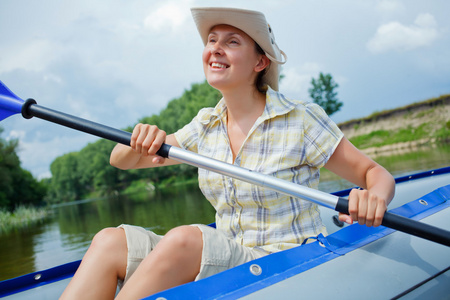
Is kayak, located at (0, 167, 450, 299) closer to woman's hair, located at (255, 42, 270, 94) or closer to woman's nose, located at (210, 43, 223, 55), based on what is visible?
woman's hair, located at (255, 42, 270, 94)

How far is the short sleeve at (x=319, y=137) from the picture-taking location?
154 cm

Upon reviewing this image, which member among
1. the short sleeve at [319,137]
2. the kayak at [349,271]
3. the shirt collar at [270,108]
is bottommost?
the kayak at [349,271]

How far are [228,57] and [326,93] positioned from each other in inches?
1583

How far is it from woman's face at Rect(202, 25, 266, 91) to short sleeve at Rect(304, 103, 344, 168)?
0.32 m

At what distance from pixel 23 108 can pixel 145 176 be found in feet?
118

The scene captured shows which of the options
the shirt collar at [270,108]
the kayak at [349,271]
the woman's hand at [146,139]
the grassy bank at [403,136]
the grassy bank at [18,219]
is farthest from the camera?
the grassy bank at [403,136]

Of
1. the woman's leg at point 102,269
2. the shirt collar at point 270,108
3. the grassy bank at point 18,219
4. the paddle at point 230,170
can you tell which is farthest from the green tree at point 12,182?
the woman's leg at point 102,269

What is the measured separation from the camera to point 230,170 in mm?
1392

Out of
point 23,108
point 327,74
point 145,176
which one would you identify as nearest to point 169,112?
point 145,176

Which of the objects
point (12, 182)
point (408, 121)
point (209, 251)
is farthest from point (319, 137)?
point (12, 182)

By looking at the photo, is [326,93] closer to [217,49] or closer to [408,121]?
[408,121]

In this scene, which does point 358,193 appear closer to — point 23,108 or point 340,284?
point 340,284

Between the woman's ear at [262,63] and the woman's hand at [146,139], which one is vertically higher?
the woman's ear at [262,63]

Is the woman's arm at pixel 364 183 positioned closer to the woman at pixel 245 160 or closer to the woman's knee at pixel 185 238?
the woman at pixel 245 160
